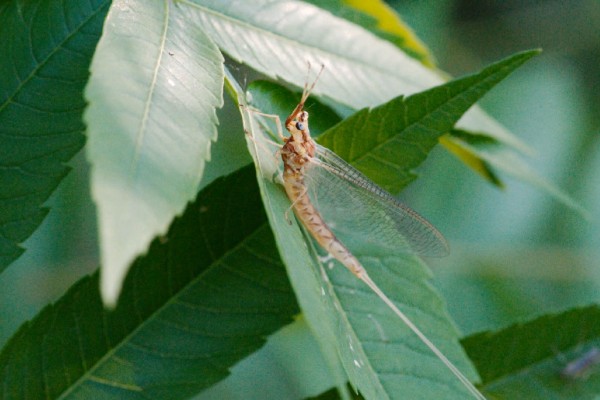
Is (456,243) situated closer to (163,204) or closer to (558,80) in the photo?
(558,80)

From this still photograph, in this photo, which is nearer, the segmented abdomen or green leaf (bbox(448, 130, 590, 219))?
the segmented abdomen

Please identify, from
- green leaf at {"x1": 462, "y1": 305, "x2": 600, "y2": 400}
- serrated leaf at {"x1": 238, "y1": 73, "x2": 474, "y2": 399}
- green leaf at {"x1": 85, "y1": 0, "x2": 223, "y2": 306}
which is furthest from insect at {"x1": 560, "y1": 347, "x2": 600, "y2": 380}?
green leaf at {"x1": 85, "y1": 0, "x2": 223, "y2": 306}

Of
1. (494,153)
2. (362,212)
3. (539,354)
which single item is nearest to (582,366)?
(539,354)

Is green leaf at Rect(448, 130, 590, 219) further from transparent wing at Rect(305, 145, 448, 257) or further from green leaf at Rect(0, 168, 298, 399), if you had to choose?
green leaf at Rect(0, 168, 298, 399)

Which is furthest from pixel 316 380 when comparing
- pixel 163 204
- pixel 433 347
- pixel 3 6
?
pixel 163 204

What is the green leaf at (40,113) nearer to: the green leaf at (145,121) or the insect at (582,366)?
the green leaf at (145,121)
